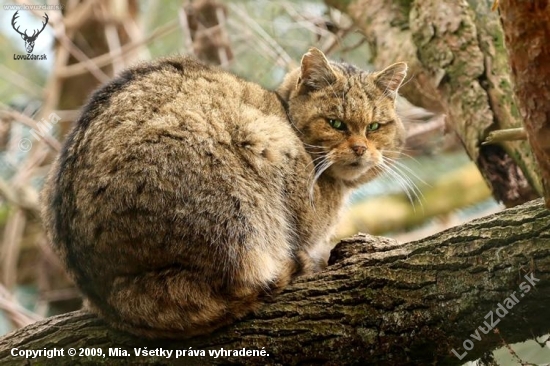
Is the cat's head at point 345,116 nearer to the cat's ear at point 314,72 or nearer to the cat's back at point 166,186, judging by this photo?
the cat's ear at point 314,72

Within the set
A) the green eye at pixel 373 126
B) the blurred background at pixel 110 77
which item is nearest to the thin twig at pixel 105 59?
the blurred background at pixel 110 77

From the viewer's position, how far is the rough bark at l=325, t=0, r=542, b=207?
162 inches

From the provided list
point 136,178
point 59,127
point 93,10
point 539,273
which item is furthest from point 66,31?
point 539,273

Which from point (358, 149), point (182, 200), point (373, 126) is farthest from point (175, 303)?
point (373, 126)

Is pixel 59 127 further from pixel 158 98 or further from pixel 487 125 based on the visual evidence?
pixel 487 125

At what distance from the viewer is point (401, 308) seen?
107 inches

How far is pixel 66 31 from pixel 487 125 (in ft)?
12.4

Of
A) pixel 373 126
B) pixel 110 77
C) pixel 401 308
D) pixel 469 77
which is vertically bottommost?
pixel 401 308

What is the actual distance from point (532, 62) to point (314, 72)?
6.08 ft

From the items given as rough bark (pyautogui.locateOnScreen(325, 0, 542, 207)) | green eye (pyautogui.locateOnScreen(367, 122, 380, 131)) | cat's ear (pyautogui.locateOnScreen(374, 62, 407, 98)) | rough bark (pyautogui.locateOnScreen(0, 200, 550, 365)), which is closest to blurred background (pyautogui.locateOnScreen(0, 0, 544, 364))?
rough bark (pyautogui.locateOnScreen(325, 0, 542, 207))

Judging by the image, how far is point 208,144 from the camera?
3078 mm

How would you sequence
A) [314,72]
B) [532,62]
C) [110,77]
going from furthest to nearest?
[110,77] → [314,72] → [532,62]

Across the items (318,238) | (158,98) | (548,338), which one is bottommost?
(548,338)

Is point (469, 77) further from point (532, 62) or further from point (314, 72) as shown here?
point (532, 62)
